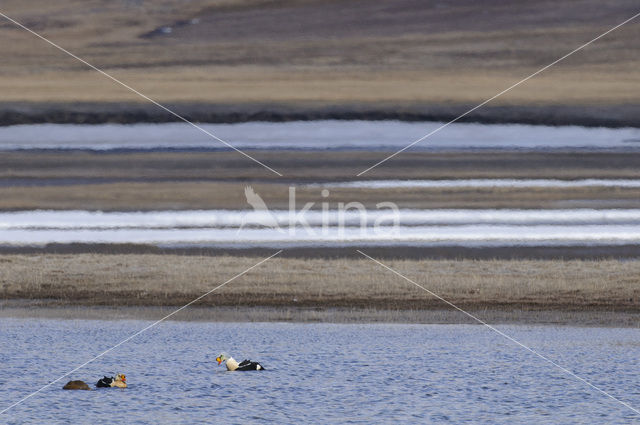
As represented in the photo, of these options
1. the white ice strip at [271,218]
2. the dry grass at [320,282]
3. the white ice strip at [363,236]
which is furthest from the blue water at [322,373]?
the white ice strip at [271,218]

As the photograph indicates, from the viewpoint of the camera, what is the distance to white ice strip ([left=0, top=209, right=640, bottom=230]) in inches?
2493

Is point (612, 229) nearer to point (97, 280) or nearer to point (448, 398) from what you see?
point (97, 280)

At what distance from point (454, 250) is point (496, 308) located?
619 inches

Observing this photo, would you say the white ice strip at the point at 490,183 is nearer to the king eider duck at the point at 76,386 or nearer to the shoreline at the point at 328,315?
the shoreline at the point at 328,315

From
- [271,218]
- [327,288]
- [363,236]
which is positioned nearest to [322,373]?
[327,288]

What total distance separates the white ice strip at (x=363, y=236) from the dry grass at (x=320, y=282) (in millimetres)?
3445

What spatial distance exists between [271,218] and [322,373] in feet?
105

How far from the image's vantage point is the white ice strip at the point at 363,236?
200ft

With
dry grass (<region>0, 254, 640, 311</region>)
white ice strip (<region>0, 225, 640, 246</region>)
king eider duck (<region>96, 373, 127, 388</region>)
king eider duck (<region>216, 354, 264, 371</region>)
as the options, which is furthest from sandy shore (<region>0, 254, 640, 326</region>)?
king eider duck (<region>96, 373, 127, 388</region>)

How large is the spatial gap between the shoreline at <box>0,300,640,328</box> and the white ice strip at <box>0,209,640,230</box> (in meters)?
17.9

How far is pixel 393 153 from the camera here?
221 ft

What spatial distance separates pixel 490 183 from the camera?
6612 centimetres

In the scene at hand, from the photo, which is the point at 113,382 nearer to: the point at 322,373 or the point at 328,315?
the point at 322,373

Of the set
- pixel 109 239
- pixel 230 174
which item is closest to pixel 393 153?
pixel 230 174
